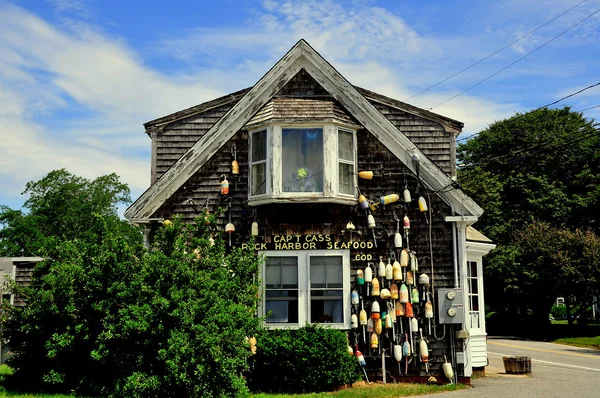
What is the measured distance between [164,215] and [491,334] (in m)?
35.0

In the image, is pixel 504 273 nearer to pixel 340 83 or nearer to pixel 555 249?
pixel 555 249

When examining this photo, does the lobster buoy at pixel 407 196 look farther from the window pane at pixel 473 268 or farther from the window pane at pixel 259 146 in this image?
the window pane at pixel 473 268

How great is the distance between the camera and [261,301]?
1505cm

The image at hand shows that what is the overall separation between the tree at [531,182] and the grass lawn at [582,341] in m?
6.22

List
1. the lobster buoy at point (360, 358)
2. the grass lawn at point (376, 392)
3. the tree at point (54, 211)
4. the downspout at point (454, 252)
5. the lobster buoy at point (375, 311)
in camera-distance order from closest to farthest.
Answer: the grass lawn at point (376, 392)
the lobster buoy at point (360, 358)
the lobster buoy at point (375, 311)
the downspout at point (454, 252)
the tree at point (54, 211)

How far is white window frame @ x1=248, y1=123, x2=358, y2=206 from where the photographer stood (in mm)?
14844

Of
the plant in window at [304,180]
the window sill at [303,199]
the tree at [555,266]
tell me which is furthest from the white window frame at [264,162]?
the tree at [555,266]

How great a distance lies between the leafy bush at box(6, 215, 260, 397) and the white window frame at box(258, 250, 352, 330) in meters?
1.32

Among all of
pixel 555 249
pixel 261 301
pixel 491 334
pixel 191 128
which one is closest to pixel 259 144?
pixel 191 128

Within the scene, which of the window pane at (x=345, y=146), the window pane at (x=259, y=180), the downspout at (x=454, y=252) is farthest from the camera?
the window pane at (x=345, y=146)

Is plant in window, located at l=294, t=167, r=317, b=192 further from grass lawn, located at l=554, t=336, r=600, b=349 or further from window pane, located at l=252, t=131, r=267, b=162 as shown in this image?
grass lawn, located at l=554, t=336, r=600, b=349

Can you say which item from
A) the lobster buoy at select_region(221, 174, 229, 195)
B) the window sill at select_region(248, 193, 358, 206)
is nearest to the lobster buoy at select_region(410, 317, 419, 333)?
the window sill at select_region(248, 193, 358, 206)

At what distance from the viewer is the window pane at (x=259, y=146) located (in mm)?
15398

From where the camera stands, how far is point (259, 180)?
50.4ft
